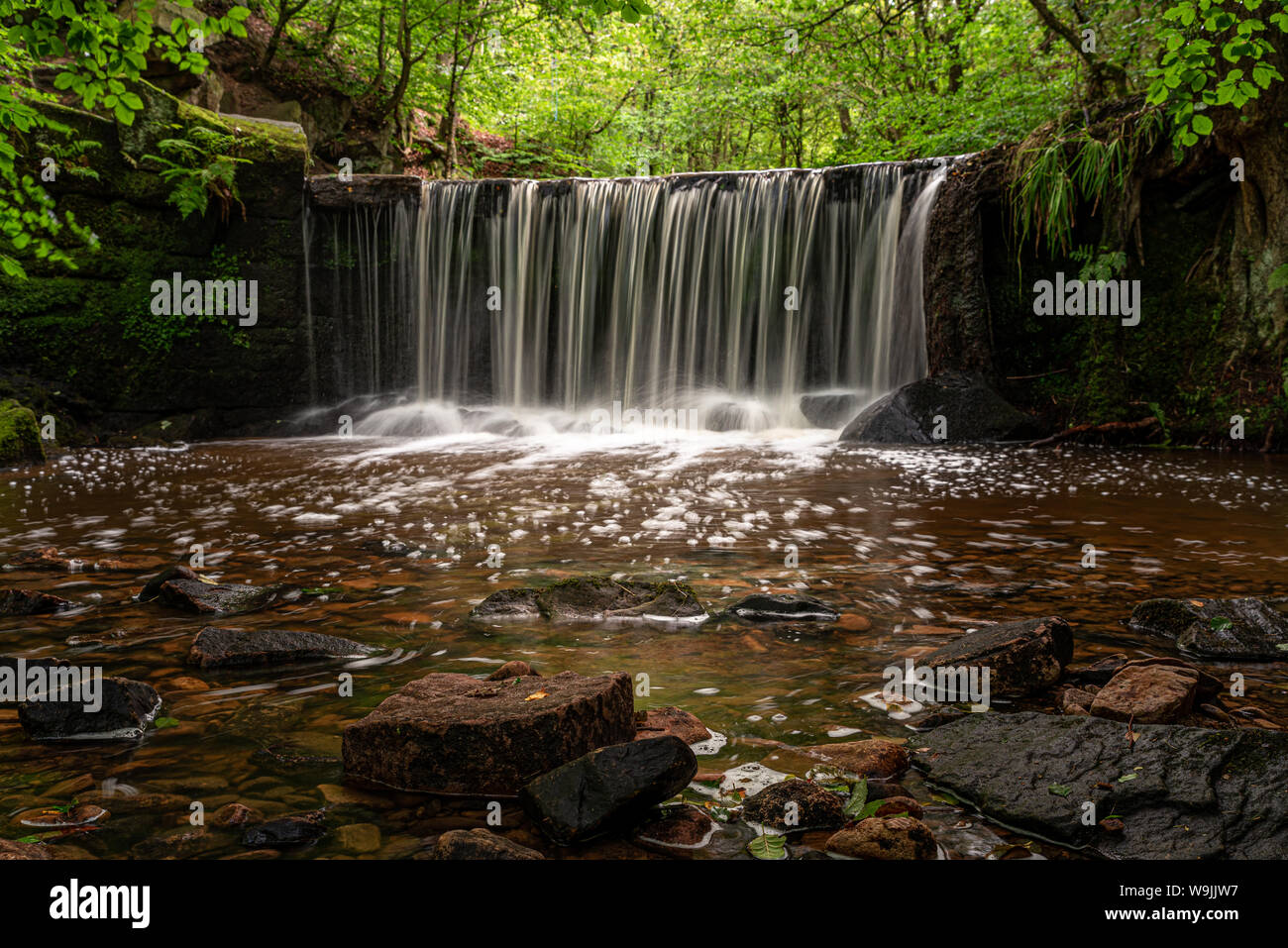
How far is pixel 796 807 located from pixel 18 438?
9980 mm

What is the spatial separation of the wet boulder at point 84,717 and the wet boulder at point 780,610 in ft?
6.80

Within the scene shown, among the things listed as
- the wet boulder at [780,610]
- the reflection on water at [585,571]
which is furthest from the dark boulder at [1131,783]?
the wet boulder at [780,610]

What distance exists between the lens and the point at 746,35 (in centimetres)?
1794

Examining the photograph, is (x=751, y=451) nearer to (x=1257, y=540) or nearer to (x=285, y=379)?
(x=1257, y=540)

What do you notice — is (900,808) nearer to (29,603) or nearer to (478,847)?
(478,847)

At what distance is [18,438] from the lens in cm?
886

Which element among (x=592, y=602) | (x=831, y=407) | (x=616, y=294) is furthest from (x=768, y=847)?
(x=616, y=294)

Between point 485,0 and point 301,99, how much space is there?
4250 mm

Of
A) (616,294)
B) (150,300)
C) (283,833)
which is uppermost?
(616,294)

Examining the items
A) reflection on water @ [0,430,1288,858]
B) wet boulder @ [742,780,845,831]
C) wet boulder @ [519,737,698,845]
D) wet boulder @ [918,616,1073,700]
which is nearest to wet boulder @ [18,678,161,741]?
reflection on water @ [0,430,1288,858]

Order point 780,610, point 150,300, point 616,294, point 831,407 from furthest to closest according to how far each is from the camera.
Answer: point 616,294 → point 150,300 → point 831,407 → point 780,610

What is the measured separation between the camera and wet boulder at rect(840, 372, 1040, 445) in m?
9.80

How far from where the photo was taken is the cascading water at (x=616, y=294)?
12352mm

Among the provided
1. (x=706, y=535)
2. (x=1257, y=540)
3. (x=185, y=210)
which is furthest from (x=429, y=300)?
(x=1257, y=540)
